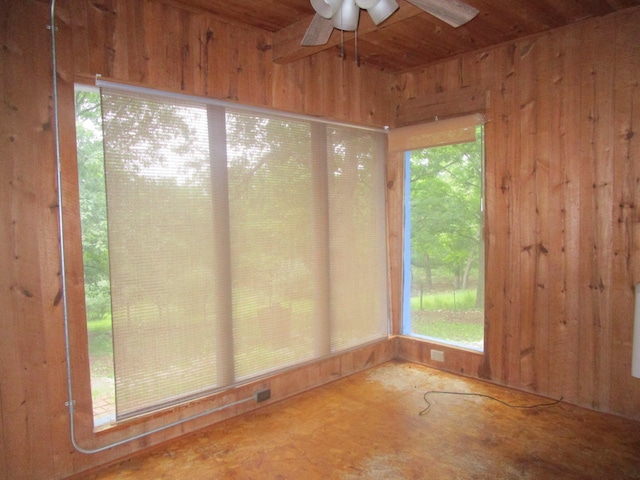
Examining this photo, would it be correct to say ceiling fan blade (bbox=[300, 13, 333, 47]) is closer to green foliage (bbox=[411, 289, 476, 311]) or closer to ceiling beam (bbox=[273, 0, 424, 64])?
ceiling beam (bbox=[273, 0, 424, 64])

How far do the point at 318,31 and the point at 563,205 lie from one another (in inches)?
83.7

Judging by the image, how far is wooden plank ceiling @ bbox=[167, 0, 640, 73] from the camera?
2566 millimetres

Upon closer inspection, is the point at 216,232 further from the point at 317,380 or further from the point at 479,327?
the point at 479,327

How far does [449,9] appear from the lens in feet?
5.93

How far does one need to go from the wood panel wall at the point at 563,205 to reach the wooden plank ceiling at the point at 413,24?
0.51 feet

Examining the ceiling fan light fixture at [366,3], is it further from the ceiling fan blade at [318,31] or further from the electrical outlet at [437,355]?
the electrical outlet at [437,355]

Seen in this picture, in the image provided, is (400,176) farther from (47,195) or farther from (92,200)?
(47,195)

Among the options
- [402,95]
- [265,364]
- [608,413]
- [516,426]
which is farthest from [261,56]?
[608,413]

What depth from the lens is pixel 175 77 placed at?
2561mm

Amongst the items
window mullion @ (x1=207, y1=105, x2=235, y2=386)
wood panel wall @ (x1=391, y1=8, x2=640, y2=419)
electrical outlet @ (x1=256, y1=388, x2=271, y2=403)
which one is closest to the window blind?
wood panel wall @ (x1=391, y1=8, x2=640, y2=419)

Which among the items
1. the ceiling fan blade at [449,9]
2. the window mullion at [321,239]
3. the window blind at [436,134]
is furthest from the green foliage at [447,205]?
the ceiling fan blade at [449,9]

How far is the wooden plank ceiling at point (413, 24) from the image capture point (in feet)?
8.42

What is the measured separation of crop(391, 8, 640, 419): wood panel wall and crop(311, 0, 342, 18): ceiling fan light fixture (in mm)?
2009

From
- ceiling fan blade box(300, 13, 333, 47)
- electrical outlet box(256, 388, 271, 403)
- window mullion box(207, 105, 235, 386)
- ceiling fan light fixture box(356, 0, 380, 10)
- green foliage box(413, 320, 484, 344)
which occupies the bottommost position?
electrical outlet box(256, 388, 271, 403)
